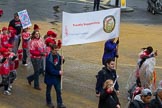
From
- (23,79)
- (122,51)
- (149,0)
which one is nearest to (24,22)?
(23,79)

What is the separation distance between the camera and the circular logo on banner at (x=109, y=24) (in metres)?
11.8

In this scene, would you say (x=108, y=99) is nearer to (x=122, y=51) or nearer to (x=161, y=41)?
(x=122, y=51)

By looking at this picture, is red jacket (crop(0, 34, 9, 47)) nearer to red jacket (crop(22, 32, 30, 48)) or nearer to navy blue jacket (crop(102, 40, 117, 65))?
red jacket (crop(22, 32, 30, 48))

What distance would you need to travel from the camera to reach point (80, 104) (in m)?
11.6

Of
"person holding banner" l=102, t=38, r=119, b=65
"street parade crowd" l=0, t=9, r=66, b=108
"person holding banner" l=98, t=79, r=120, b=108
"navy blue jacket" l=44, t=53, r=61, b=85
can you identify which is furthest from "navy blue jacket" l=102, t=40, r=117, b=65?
"person holding banner" l=98, t=79, r=120, b=108

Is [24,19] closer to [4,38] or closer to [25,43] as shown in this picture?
[25,43]

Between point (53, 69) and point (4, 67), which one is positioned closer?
point (53, 69)

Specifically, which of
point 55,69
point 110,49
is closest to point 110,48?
point 110,49

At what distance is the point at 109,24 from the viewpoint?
11.9 metres

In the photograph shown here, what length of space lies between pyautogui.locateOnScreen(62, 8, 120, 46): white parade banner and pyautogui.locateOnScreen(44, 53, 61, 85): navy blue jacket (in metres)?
0.78

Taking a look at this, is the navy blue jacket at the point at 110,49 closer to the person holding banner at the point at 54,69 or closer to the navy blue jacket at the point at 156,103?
the person holding banner at the point at 54,69

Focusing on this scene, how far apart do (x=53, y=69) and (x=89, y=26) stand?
1.58 meters

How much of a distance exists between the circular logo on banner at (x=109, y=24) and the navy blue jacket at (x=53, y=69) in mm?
1637

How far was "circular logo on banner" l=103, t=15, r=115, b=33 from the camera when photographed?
11.8m
